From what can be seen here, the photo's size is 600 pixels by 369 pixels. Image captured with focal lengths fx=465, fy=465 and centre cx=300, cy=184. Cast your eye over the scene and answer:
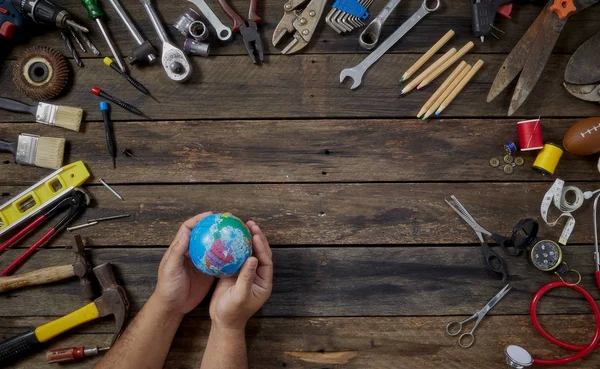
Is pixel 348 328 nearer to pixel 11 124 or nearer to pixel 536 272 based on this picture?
pixel 536 272

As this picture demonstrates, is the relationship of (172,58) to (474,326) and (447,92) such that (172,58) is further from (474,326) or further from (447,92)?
(474,326)

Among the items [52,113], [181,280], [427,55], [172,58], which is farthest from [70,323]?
[427,55]

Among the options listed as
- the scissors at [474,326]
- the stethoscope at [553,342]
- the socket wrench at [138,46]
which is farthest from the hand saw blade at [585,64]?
the socket wrench at [138,46]

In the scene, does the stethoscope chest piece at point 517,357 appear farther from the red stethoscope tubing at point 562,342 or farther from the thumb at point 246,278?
the thumb at point 246,278

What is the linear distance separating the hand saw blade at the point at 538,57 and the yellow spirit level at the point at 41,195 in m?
1.52

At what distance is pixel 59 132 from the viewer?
5.38ft

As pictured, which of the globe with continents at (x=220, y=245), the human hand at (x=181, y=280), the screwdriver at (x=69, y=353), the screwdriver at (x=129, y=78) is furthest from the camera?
the screwdriver at (x=129, y=78)

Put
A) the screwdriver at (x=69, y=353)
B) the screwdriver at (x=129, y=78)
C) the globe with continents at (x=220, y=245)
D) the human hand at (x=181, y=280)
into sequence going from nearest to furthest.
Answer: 1. the globe with continents at (x=220, y=245)
2. the human hand at (x=181, y=280)
3. the screwdriver at (x=69, y=353)
4. the screwdriver at (x=129, y=78)

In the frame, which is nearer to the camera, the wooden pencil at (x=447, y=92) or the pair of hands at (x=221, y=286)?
the pair of hands at (x=221, y=286)

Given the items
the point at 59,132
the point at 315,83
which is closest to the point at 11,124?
the point at 59,132

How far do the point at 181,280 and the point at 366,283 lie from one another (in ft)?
2.01

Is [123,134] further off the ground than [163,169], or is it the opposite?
[123,134]

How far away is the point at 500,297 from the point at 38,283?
5.08ft

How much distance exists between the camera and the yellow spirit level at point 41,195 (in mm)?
1583
